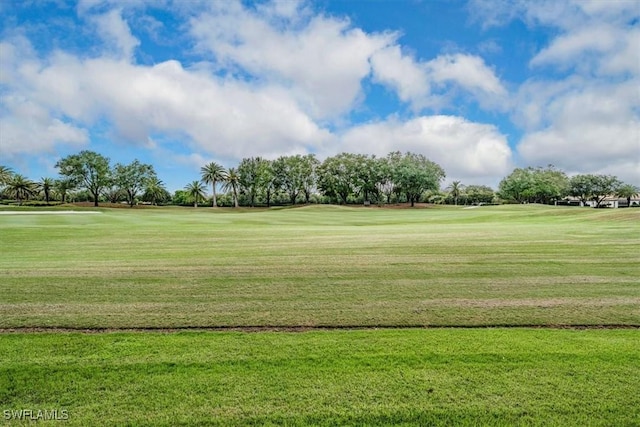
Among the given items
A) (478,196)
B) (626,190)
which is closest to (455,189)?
(478,196)

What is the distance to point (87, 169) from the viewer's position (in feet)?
235

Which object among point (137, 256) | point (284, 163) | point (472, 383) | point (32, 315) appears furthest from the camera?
point (284, 163)

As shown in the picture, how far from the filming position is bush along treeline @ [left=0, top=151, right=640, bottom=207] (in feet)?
252

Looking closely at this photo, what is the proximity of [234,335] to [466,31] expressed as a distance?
1725 cm

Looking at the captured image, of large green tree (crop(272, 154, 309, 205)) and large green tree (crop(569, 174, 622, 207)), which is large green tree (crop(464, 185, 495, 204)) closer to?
large green tree (crop(569, 174, 622, 207))

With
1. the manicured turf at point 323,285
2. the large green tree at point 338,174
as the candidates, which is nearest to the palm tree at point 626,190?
the large green tree at point 338,174

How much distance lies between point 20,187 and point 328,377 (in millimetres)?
92600

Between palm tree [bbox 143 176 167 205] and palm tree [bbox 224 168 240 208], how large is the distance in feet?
49.1

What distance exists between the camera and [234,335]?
15.8ft

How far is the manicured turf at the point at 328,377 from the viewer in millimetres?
3141

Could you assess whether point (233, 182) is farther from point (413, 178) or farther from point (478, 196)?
point (478, 196)

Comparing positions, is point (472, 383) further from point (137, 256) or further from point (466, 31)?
point (466, 31)

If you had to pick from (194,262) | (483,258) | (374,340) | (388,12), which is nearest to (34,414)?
(374,340)

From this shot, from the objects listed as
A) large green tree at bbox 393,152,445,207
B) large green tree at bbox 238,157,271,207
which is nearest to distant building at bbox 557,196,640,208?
large green tree at bbox 393,152,445,207
